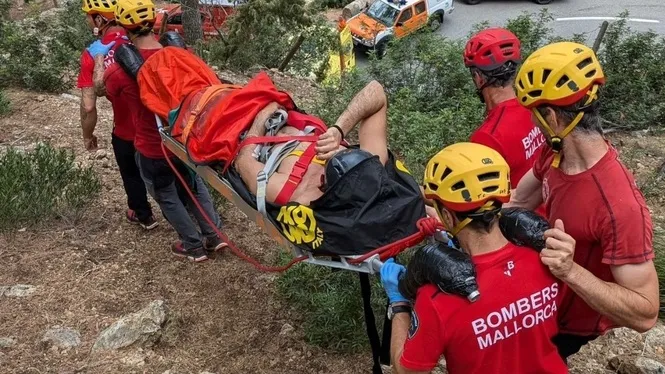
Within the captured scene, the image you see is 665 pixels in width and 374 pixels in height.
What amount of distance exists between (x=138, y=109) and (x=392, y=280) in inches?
104

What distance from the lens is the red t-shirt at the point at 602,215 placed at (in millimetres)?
2330

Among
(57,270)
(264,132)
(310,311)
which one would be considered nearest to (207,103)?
(264,132)

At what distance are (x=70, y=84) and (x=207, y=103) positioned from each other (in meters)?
5.10

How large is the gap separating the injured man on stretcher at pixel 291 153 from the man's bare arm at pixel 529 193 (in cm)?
45

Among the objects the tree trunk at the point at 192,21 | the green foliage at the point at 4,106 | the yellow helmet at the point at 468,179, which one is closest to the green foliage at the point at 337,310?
the yellow helmet at the point at 468,179

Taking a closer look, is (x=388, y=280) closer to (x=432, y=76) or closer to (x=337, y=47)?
(x=432, y=76)

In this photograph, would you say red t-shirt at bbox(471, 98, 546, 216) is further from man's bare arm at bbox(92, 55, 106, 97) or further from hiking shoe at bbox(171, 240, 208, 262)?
man's bare arm at bbox(92, 55, 106, 97)

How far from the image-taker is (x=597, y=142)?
248cm

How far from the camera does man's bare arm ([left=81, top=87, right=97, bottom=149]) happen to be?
472 centimetres

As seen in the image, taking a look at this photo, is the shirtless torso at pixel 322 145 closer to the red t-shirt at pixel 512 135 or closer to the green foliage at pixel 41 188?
the red t-shirt at pixel 512 135

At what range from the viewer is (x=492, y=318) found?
2.22 m

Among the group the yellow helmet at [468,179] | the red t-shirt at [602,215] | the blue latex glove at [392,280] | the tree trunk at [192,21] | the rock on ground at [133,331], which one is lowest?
the tree trunk at [192,21]

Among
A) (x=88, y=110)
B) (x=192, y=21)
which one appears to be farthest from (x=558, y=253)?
(x=192, y=21)

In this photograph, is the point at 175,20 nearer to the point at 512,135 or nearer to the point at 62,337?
the point at 62,337
